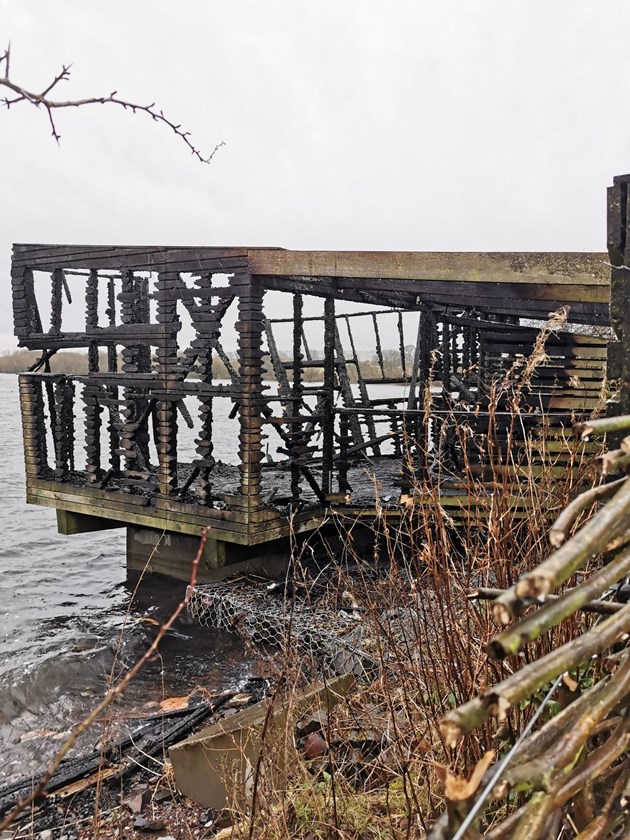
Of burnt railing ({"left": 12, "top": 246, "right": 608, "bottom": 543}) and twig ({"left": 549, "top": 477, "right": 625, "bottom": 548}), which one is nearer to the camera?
twig ({"left": 549, "top": 477, "right": 625, "bottom": 548})

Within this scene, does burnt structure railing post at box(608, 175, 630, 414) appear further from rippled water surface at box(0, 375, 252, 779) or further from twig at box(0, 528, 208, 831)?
rippled water surface at box(0, 375, 252, 779)

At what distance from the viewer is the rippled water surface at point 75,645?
701 cm

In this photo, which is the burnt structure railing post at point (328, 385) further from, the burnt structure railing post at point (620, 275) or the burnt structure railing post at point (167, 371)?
the burnt structure railing post at point (620, 275)

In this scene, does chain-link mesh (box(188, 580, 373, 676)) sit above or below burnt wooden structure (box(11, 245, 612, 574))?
below

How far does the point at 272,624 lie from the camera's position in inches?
298

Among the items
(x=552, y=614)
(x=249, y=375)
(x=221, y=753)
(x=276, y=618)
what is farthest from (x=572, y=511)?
(x=249, y=375)

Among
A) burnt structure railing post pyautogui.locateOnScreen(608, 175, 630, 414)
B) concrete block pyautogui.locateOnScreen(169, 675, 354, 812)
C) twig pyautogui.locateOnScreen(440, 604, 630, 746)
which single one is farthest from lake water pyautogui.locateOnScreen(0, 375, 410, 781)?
twig pyautogui.locateOnScreen(440, 604, 630, 746)

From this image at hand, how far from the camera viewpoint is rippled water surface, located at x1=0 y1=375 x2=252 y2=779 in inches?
276

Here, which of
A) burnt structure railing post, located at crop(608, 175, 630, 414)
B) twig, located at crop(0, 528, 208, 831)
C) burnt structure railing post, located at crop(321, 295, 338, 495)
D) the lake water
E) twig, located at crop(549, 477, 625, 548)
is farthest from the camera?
burnt structure railing post, located at crop(321, 295, 338, 495)

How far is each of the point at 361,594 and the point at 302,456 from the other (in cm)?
431

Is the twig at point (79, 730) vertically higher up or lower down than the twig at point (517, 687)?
lower down

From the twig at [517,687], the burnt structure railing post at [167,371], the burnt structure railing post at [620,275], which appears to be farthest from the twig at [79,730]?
the burnt structure railing post at [167,371]

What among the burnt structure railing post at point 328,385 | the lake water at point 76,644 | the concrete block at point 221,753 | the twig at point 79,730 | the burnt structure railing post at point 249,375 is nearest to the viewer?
the twig at point 79,730

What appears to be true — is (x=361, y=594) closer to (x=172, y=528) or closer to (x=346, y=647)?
(x=346, y=647)
